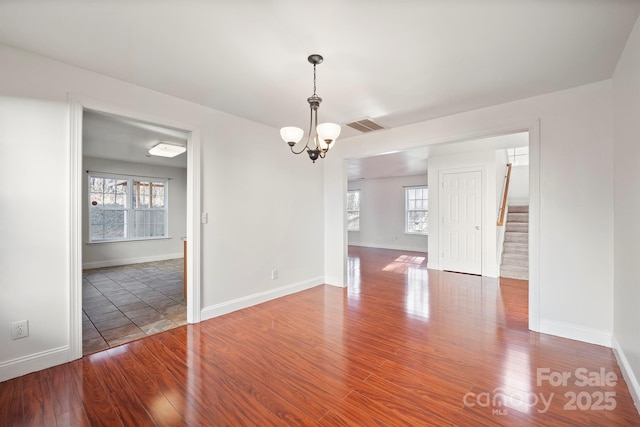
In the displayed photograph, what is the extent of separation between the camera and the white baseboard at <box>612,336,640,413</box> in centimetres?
180

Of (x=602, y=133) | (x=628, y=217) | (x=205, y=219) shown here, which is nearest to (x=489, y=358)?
(x=628, y=217)

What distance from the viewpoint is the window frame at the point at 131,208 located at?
6.23 metres

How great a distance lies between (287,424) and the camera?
1.64 metres

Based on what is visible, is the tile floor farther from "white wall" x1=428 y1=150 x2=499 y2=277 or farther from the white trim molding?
"white wall" x1=428 y1=150 x2=499 y2=277

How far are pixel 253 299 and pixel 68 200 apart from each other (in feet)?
7.44

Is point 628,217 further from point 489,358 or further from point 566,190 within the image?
point 489,358

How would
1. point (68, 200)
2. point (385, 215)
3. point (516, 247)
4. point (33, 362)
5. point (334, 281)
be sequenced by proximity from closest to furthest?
point (33, 362)
point (68, 200)
point (334, 281)
point (516, 247)
point (385, 215)

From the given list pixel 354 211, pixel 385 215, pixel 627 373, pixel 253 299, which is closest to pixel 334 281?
pixel 253 299

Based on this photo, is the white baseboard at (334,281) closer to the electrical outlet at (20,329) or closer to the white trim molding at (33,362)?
the white trim molding at (33,362)

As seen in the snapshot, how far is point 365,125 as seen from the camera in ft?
12.6

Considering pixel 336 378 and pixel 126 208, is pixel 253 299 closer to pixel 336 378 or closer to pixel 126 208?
pixel 336 378

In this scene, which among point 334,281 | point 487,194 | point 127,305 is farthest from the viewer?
point 487,194

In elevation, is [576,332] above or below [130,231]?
below

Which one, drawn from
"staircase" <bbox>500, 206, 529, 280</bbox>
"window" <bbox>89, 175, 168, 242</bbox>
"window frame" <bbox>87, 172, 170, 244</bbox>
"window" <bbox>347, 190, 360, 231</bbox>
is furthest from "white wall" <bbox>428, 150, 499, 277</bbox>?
"window" <bbox>89, 175, 168, 242</bbox>
